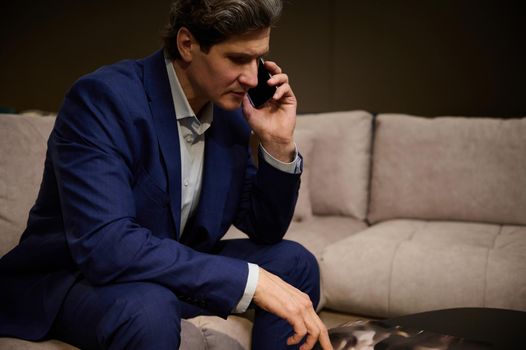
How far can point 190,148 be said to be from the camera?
1.44 m

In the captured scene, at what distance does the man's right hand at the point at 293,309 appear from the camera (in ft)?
3.46

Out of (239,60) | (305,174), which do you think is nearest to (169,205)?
(239,60)

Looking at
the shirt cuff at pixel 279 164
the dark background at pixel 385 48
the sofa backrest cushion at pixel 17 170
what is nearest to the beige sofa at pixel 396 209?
the sofa backrest cushion at pixel 17 170

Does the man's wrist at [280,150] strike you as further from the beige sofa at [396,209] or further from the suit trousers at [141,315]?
the beige sofa at [396,209]

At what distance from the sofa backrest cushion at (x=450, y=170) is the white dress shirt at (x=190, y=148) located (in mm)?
1218

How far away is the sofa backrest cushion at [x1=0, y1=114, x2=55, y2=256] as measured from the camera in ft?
5.26

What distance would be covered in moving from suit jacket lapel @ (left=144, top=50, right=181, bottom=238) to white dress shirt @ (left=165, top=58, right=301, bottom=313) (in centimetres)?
5

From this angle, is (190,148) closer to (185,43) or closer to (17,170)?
(185,43)

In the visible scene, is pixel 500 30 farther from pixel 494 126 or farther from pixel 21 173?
pixel 21 173

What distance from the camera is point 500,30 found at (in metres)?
2.95

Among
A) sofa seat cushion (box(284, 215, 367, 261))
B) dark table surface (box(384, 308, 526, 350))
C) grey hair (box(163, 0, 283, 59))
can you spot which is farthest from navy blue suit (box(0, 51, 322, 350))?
sofa seat cushion (box(284, 215, 367, 261))

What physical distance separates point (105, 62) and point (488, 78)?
97.8 inches

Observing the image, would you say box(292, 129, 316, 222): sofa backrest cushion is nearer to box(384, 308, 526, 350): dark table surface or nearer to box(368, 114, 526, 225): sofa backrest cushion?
box(368, 114, 526, 225): sofa backrest cushion

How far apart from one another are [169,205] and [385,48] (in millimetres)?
2240
